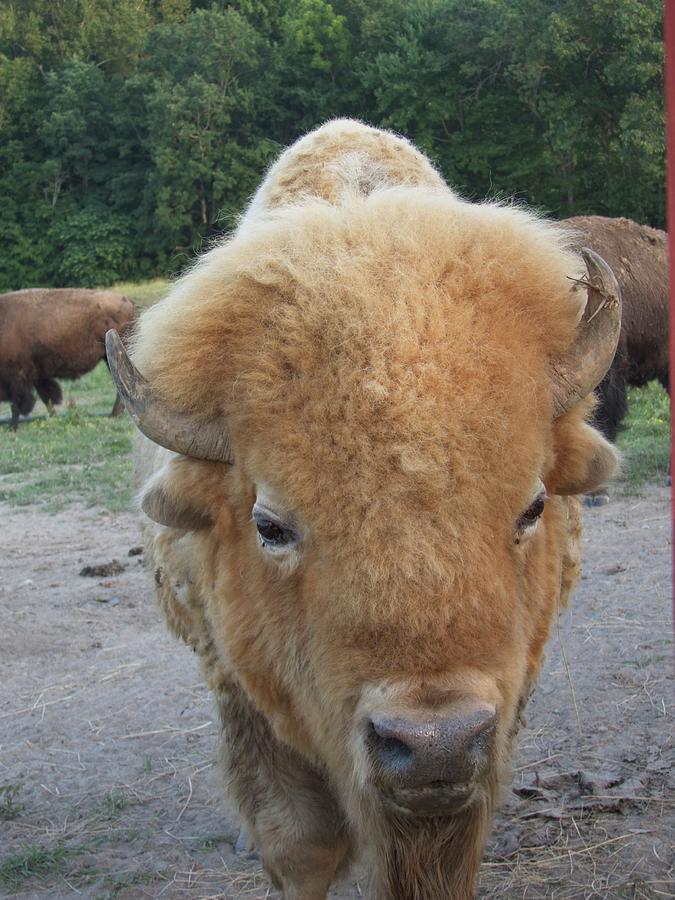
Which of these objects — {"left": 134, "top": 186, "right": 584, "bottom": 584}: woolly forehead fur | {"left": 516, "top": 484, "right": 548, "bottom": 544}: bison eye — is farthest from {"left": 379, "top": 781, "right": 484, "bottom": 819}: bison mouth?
{"left": 516, "top": 484, "right": 548, "bottom": 544}: bison eye

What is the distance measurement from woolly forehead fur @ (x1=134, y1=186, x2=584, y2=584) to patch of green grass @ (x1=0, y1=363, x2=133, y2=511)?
7.13 m

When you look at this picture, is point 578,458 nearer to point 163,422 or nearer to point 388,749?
point 388,749

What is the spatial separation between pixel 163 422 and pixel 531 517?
1.01 m

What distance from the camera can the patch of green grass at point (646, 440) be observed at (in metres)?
8.95

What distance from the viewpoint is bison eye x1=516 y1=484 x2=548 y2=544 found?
2373 millimetres

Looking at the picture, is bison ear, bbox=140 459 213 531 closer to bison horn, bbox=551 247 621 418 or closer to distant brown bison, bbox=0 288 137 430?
bison horn, bbox=551 247 621 418

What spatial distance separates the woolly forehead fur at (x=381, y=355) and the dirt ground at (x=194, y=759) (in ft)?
5.52

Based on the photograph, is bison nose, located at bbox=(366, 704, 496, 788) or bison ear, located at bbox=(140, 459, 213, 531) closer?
bison nose, located at bbox=(366, 704, 496, 788)

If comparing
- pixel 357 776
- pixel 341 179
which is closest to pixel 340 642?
pixel 357 776


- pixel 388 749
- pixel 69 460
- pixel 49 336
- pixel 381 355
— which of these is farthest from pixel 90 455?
pixel 388 749

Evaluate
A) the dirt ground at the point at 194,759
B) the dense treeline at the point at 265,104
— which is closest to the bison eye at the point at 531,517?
the dirt ground at the point at 194,759

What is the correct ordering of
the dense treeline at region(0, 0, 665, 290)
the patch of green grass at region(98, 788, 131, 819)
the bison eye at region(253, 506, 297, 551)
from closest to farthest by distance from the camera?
the bison eye at region(253, 506, 297, 551) → the patch of green grass at region(98, 788, 131, 819) → the dense treeline at region(0, 0, 665, 290)

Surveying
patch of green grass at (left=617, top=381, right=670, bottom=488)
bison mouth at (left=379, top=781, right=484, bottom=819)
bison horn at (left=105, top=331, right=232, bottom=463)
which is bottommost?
patch of green grass at (left=617, top=381, right=670, bottom=488)

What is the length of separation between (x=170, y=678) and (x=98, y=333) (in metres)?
13.7
